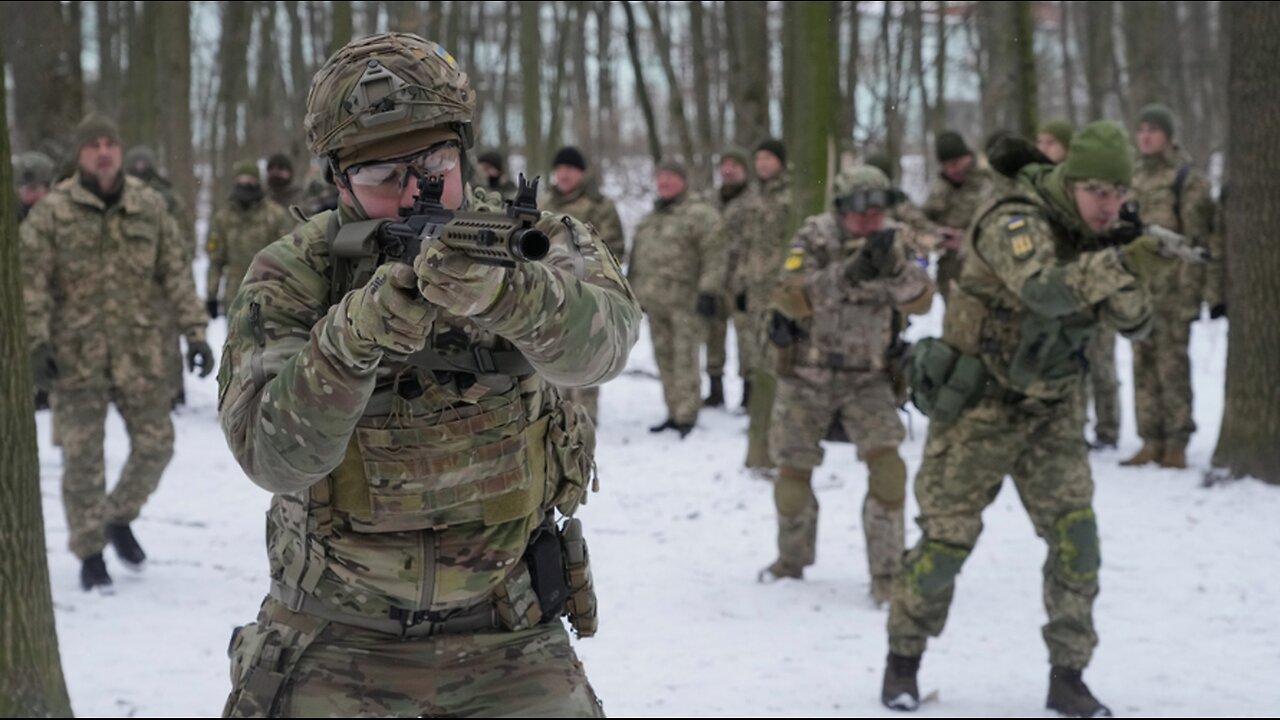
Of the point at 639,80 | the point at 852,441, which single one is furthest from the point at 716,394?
the point at 852,441

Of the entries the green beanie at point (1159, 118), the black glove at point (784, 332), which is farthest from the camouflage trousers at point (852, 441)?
the green beanie at point (1159, 118)

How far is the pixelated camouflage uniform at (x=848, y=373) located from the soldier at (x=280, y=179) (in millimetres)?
6845

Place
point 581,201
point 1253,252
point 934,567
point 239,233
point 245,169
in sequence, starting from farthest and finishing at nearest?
point 239,233, point 245,169, point 581,201, point 1253,252, point 934,567

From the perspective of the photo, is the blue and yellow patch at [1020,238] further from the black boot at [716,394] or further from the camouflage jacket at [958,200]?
the black boot at [716,394]

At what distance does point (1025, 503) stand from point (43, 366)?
4.58 metres

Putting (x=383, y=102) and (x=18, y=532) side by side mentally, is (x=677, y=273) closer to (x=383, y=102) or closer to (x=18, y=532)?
(x=18, y=532)

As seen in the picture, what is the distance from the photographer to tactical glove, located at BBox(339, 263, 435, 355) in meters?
2.28

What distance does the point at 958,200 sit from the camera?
10.6 m

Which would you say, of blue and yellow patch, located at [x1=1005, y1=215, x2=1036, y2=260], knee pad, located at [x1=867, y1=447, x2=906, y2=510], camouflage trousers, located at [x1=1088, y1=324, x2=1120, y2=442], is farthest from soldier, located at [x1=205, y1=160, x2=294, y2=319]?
blue and yellow patch, located at [x1=1005, y1=215, x2=1036, y2=260]

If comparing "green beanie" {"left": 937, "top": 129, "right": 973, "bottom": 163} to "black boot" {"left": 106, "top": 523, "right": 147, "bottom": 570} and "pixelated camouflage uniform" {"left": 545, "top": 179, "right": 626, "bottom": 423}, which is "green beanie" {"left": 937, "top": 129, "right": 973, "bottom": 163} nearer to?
"pixelated camouflage uniform" {"left": 545, "top": 179, "right": 626, "bottom": 423}

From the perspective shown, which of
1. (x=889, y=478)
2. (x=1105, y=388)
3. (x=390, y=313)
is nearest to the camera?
(x=390, y=313)

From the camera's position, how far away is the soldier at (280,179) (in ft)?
40.9

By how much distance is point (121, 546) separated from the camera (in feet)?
23.6

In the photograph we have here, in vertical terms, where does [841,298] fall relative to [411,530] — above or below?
above
